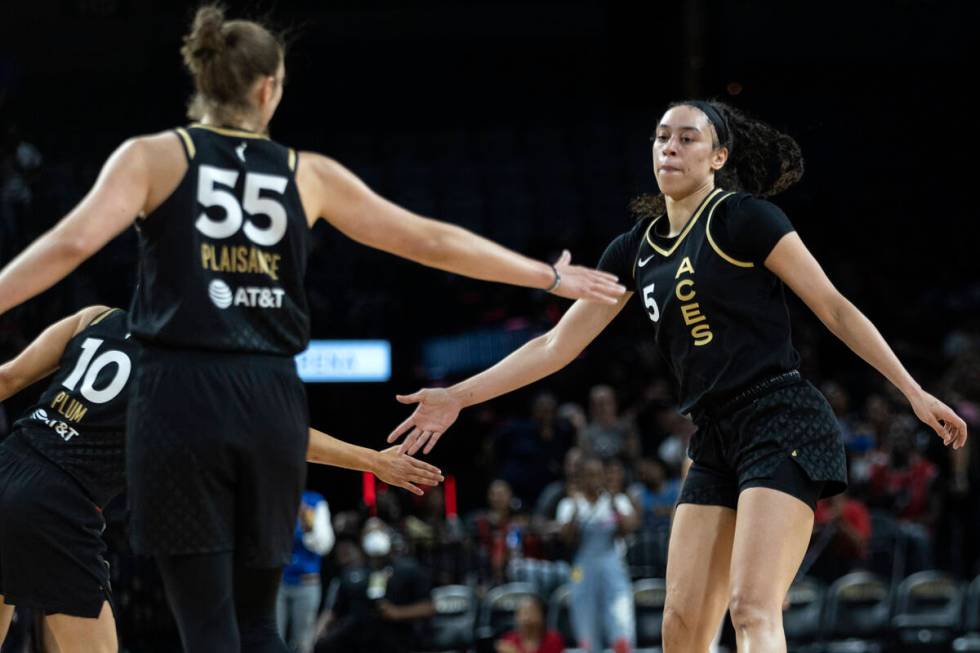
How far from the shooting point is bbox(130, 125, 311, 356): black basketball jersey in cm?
333

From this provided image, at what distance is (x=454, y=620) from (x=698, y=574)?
682 cm

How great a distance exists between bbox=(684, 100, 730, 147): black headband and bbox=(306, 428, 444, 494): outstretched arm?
62.9 inches

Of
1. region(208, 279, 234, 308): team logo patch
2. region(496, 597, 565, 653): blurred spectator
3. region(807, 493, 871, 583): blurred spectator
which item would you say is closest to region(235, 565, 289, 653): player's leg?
region(208, 279, 234, 308): team logo patch

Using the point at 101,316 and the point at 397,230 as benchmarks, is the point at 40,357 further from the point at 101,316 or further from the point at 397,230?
the point at 397,230

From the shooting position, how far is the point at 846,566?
12008mm

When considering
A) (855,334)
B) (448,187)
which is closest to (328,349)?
(448,187)

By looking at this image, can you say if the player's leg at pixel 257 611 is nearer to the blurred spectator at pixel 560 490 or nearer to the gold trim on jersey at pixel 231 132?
the gold trim on jersey at pixel 231 132

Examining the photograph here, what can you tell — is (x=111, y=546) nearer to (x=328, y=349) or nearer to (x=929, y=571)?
(x=328, y=349)

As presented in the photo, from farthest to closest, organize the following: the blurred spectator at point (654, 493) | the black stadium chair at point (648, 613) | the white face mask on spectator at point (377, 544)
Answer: the blurred spectator at point (654, 493), the black stadium chair at point (648, 613), the white face mask on spectator at point (377, 544)

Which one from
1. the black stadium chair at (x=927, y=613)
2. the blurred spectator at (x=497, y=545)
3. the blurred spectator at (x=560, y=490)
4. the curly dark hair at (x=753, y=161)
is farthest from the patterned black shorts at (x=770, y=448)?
the black stadium chair at (x=927, y=613)

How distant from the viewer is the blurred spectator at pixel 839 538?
1188 cm

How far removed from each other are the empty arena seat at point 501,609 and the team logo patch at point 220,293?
8.05 m

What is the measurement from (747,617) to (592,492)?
6.92 m

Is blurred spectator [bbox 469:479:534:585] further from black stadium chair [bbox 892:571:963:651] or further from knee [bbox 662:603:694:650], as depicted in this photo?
knee [bbox 662:603:694:650]
